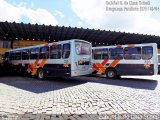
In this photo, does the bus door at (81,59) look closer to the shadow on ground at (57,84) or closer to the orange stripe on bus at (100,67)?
the shadow on ground at (57,84)

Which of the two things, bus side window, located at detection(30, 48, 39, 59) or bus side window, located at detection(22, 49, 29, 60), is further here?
bus side window, located at detection(22, 49, 29, 60)

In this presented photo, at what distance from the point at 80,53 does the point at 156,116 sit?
7.45 meters

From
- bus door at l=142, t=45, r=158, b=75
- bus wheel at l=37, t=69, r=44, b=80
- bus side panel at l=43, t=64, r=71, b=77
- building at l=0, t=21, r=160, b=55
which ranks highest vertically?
building at l=0, t=21, r=160, b=55

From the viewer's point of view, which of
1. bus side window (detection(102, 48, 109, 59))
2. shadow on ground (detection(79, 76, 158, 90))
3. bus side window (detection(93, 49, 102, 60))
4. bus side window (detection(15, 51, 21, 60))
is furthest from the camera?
bus side window (detection(15, 51, 21, 60))

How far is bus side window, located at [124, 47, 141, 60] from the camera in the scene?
13.1m

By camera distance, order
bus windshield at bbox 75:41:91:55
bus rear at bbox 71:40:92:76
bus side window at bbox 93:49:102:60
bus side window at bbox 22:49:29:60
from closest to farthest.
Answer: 1. bus rear at bbox 71:40:92:76
2. bus windshield at bbox 75:41:91:55
3. bus side window at bbox 22:49:29:60
4. bus side window at bbox 93:49:102:60

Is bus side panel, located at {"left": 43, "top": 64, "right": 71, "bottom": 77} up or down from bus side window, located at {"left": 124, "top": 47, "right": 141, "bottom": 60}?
down

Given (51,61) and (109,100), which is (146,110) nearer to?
(109,100)

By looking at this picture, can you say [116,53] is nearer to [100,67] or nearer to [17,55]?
[100,67]

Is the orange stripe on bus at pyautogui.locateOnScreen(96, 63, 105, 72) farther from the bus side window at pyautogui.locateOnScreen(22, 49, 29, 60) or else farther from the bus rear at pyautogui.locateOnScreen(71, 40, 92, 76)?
the bus side window at pyautogui.locateOnScreen(22, 49, 29, 60)

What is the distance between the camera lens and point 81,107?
563 cm

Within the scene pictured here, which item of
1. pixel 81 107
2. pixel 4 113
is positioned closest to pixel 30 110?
pixel 4 113

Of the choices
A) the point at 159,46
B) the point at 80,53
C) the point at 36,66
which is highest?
the point at 159,46

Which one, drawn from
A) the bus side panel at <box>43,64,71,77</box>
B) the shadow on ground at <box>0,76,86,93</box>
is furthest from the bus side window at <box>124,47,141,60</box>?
the bus side panel at <box>43,64,71,77</box>
